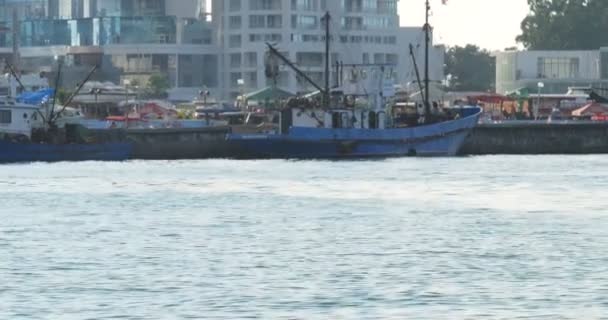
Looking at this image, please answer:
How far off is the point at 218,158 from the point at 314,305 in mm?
87884

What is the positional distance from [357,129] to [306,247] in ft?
215

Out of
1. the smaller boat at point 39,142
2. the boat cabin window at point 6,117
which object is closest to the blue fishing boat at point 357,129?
the smaller boat at point 39,142

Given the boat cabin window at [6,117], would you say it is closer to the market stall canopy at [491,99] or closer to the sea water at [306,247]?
the sea water at [306,247]

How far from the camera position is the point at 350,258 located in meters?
59.7

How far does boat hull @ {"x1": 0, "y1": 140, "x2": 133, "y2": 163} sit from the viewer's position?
404 feet

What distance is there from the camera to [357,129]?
129 m

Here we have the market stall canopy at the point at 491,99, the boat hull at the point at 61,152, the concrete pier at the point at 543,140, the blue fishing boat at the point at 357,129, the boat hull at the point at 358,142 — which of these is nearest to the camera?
the boat hull at the point at 61,152

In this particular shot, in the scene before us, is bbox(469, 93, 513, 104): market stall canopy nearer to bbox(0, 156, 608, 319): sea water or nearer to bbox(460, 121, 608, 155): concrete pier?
bbox(460, 121, 608, 155): concrete pier

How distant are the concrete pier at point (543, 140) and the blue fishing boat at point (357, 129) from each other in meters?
11.5

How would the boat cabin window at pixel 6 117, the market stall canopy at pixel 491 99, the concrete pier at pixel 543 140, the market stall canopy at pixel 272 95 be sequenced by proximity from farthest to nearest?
1. the market stall canopy at pixel 491 99
2. the market stall canopy at pixel 272 95
3. the concrete pier at pixel 543 140
4. the boat cabin window at pixel 6 117

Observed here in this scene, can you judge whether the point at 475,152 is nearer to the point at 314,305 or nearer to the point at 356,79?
the point at 356,79

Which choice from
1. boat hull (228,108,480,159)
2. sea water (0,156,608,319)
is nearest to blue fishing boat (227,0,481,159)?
boat hull (228,108,480,159)

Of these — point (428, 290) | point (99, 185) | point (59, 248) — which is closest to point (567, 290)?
point (428, 290)

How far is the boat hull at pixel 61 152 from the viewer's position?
12306 centimetres
